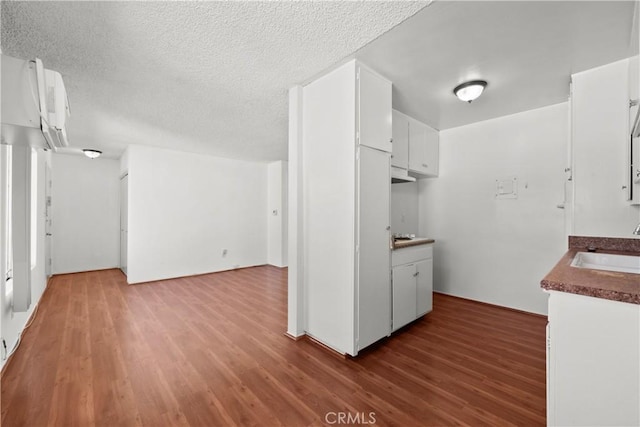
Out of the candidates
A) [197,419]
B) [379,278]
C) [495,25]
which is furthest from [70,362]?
[495,25]

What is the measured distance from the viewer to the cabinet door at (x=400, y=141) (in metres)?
3.17

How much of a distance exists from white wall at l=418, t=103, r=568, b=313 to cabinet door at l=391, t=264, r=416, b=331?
1.47m

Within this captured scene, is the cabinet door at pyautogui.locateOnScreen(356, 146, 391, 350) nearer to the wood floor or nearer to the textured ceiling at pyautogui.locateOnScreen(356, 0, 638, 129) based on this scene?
the wood floor

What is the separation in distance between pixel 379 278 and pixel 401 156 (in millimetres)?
1612

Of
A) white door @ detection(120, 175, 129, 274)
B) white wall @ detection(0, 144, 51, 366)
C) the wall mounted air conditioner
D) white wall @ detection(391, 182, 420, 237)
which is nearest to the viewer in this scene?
the wall mounted air conditioner

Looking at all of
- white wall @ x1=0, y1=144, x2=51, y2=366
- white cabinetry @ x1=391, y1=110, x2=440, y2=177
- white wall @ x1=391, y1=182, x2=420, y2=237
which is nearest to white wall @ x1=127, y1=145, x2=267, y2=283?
white wall @ x1=0, y1=144, x2=51, y2=366

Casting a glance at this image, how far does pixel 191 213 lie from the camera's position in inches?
217

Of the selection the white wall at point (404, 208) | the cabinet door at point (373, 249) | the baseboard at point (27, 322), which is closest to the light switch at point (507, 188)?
the white wall at point (404, 208)

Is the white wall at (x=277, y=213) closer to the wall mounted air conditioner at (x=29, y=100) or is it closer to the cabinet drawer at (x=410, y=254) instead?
the cabinet drawer at (x=410, y=254)

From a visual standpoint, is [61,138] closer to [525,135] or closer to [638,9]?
[638,9]

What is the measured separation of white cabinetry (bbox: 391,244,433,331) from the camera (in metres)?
2.68

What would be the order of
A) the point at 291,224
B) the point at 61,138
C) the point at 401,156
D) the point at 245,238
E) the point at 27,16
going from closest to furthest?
1. the point at 27,16
2. the point at 61,138
3. the point at 291,224
4. the point at 401,156
5. the point at 245,238

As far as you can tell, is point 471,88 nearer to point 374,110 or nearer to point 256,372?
point 374,110

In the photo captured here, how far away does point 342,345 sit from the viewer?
7.65ft
